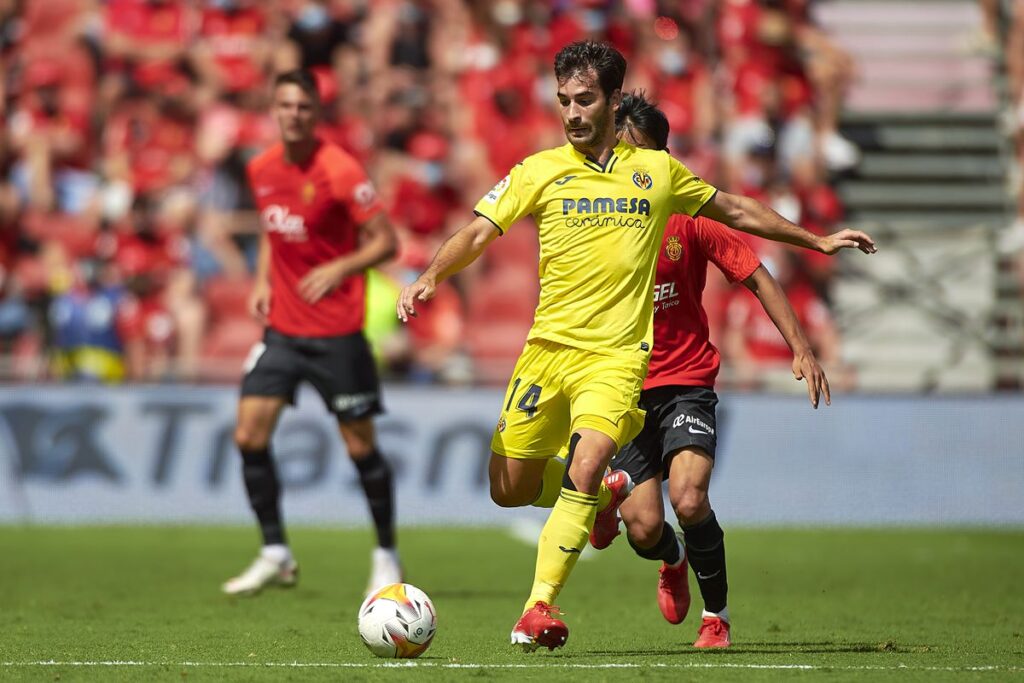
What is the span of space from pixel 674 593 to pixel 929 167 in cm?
1252

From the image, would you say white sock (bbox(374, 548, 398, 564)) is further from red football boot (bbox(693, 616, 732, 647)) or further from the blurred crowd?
the blurred crowd

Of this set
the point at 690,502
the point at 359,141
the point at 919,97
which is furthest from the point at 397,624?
the point at 919,97

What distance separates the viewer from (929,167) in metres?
19.4

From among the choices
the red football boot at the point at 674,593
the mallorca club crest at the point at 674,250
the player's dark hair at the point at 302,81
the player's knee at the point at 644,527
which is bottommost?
the red football boot at the point at 674,593

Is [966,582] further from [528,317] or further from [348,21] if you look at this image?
[348,21]

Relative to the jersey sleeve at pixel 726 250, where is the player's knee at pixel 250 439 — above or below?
below

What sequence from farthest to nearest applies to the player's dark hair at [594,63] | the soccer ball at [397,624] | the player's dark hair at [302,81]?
the player's dark hair at [302,81], the player's dark hair at [594,63], the soccer ball at [397,624]

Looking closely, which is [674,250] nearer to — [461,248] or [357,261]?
[461,248]

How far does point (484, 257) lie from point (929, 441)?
4610 mm

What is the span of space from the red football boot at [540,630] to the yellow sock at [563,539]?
0.35 feet

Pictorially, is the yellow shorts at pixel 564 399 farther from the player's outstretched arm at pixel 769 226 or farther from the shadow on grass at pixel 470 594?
the shadow on grass at pixel 470 594

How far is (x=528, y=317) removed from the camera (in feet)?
53.2

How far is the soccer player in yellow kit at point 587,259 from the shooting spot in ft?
22.6

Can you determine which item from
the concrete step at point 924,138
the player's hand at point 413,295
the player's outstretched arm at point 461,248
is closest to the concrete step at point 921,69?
the concrete step at point 924,138
